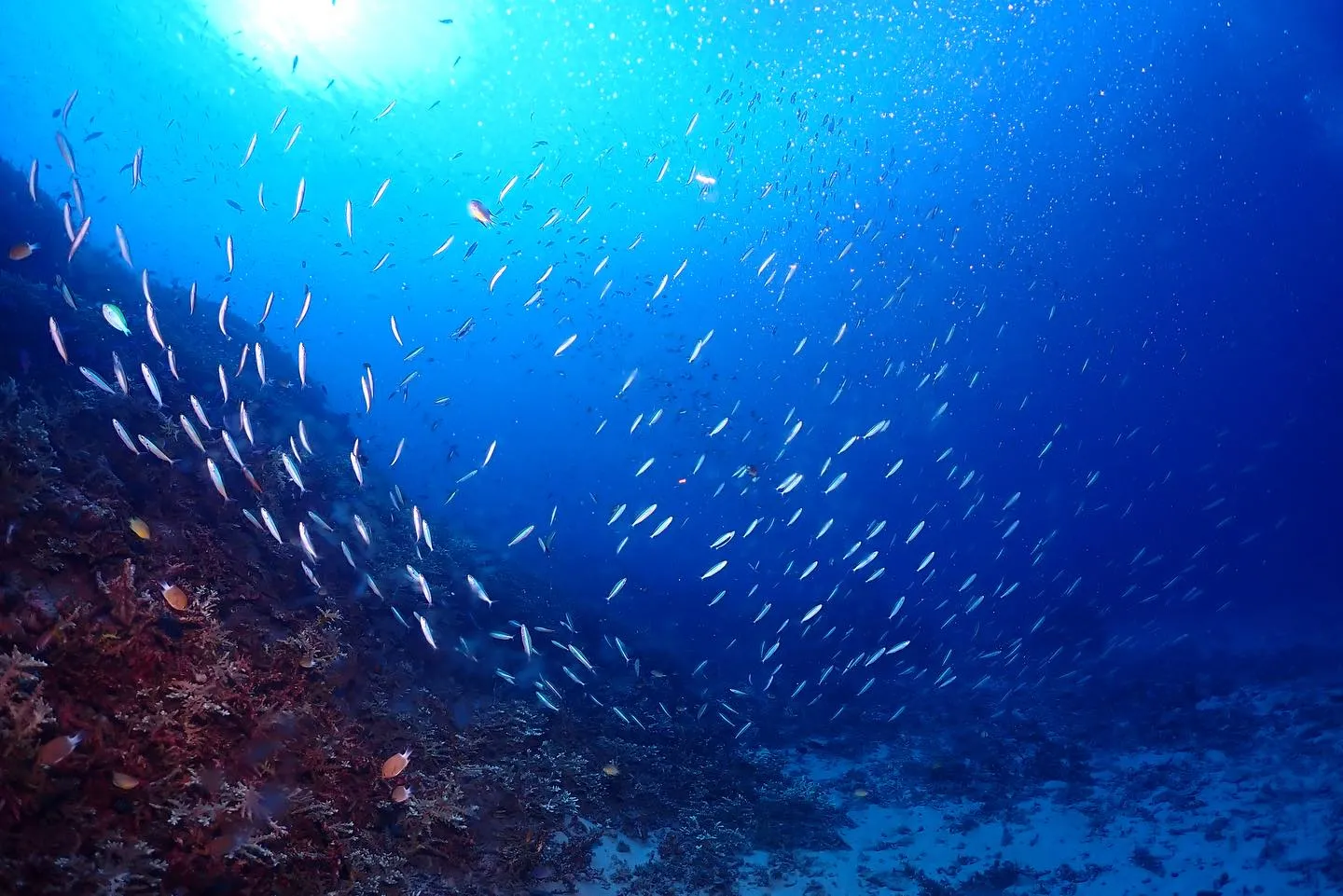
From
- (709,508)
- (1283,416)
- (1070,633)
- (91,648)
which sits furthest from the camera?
(709,508)

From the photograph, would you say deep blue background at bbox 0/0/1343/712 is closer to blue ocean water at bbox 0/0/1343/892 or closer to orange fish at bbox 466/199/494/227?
blue ocean water at bbox 0/0/1343/892

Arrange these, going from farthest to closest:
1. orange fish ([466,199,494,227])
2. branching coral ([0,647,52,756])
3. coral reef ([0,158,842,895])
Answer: orange fish ([466,199,494,227]), coral reef ([0,158,842,895]), branching coral ([0,647,52,756])

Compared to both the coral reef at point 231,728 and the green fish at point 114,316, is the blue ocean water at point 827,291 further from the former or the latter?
the green fish at point 114,316

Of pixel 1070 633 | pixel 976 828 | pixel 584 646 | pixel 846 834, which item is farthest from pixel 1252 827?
pixel 1070 633

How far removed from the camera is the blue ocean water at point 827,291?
1382cm

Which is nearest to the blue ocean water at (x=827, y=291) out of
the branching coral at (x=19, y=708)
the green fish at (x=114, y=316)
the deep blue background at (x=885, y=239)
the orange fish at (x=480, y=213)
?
the orange fish at (x=480, y=213)

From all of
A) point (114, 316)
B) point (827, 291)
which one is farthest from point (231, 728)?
point (827, 291)

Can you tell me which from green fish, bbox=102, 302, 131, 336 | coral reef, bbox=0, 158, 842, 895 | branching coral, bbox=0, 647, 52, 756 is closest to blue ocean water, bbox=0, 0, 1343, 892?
coral reef, bbox=0, 158, 842, 895

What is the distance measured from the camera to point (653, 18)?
29.5m

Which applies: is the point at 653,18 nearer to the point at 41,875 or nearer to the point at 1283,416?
the point at 41,875

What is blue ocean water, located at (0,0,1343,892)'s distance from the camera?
13.8m

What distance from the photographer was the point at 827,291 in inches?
2830

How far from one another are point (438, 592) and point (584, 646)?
16.7 ft

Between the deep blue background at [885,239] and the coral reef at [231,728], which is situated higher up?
the deep blue background at [885,239]
